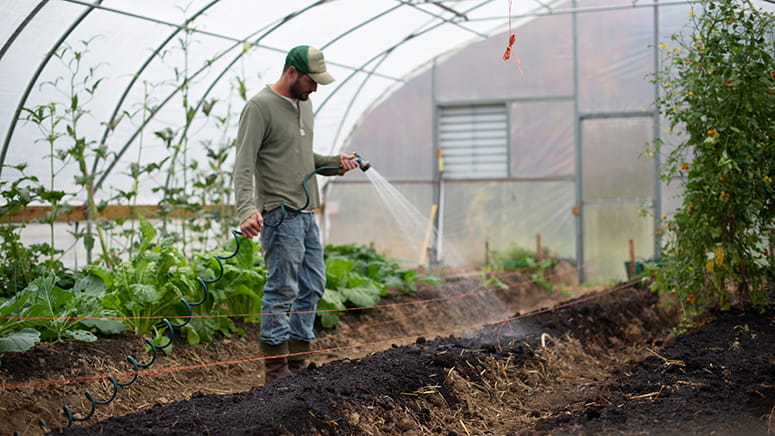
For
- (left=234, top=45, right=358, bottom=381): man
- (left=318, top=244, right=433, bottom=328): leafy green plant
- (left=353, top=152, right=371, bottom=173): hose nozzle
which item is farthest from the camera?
(left=318, top=244, right=433, bottom=328): leafy green plant

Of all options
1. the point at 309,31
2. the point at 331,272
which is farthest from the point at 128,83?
the point at 331,272

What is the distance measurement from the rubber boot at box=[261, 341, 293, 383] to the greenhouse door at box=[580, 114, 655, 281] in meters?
5.93

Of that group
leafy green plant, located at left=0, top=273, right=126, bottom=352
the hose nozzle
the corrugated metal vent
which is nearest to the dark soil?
leafy green plant, located at left=0, top=273, right=126, bottom=352

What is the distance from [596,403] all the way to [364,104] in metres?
6.46

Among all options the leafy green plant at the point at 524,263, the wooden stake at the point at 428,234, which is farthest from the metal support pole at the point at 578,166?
the wooden stake at the point at 428,234

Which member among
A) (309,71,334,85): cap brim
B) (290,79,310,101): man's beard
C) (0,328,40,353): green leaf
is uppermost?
(309,71,334,85): cap brim

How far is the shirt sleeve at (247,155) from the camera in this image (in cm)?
313

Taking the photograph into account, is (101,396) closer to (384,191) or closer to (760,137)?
(760,137)

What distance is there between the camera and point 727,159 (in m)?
3.78

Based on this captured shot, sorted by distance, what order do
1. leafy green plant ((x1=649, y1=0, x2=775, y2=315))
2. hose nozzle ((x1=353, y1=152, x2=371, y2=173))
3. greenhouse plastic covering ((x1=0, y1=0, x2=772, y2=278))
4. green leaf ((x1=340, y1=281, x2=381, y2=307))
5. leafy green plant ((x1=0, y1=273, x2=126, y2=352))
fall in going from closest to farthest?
leafy green plant ((x1=0, y1=273, x2=126, y2=352)) → hose nozzle ((x1=353, y1=152, x2=371, y2=173)) → leafy green plant ((x1=649, y1=0, x2=775, y2=315)) → green leaf ((x1=340, y1=281, x2=381, y2=307)) → greenhouse plastic covering ((x1=0, y1=0, x2=772, y2=278))

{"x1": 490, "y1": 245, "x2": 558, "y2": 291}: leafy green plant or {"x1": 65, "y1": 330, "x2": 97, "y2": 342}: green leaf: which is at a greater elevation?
{"x1": 65, "y1": 330, "x2": 97, "y2": 342}: green leaf

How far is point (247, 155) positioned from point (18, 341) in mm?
1246

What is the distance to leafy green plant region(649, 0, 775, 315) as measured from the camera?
3.88 meters

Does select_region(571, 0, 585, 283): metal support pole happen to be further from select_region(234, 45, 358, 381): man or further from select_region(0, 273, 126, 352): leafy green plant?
select_region(0, 273, 126, 352): leafy green plant
